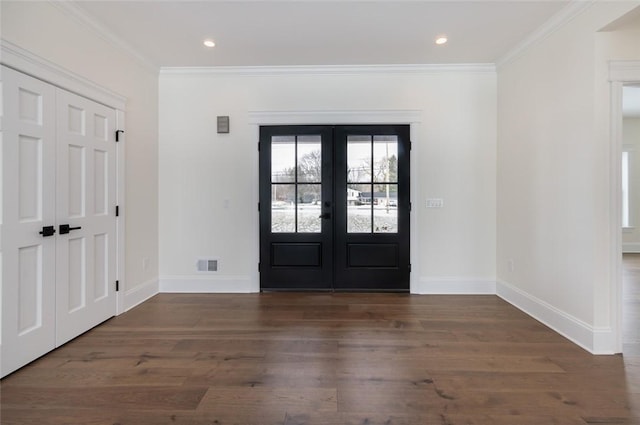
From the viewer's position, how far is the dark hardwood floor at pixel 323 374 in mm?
1685

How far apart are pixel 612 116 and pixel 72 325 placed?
4719mm

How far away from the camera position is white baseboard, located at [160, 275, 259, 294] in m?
3.81

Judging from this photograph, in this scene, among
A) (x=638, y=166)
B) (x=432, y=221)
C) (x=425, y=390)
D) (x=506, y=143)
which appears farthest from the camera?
(x=638, y=166)

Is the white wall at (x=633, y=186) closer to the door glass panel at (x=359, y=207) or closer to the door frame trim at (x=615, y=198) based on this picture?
the door frame trim at (x=615, y=198)

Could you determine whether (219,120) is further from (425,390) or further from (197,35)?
(425,390)

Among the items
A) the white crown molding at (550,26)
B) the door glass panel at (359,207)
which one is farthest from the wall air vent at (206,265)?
the white crown molding at (550,26)

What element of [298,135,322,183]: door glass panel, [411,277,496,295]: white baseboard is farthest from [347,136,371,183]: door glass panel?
[411,277,496,295]: white baseboard

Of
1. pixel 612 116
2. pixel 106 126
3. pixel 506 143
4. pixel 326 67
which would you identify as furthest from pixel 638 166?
pixel 106 126

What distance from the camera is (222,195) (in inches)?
149

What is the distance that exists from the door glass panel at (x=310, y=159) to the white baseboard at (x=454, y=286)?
1.88 m

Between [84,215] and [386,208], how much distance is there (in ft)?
10.5

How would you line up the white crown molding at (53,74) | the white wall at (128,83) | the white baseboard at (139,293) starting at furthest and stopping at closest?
the white baseboard at (139,293) → the white wall at (128,83) → the white crown molding at (53,74)

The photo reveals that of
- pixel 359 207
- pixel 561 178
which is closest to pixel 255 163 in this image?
pixel 359 207

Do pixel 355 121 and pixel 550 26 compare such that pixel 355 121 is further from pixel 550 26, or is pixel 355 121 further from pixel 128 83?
pixel 128 83
